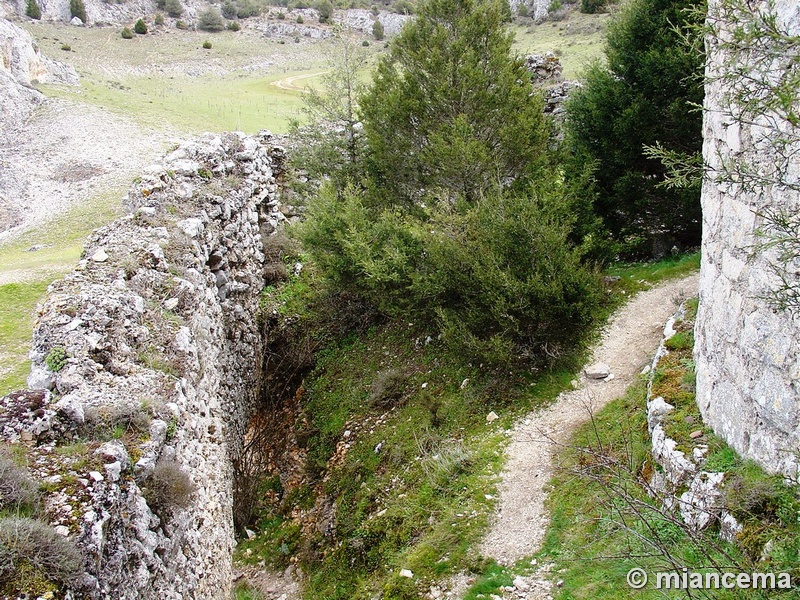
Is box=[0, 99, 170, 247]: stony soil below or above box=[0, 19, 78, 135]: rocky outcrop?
below

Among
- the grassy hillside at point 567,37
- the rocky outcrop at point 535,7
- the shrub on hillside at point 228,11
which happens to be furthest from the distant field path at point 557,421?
the shrub on hillside at point 228,11

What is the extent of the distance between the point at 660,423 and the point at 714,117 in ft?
12.4

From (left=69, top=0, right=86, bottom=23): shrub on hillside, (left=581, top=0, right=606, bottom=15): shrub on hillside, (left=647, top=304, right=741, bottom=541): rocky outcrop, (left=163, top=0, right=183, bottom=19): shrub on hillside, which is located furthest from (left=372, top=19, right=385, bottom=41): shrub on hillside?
(left=647, top=304, right=741, bottom=541): rocky outcrop

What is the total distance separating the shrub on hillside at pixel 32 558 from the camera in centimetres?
407

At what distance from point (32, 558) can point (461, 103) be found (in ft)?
37.4

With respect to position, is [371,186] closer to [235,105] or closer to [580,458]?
[580,458]

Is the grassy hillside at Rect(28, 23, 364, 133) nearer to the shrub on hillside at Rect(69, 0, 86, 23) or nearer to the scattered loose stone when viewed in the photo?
the shrub on hillside at Rect(69, 0, 86, 23)

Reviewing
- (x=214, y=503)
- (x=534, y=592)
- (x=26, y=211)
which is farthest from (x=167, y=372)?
(x=26, y=211)

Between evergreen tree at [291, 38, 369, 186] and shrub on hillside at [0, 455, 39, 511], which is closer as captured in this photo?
shrub on hillside at [0, 455, 39, 511]

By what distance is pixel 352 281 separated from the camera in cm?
Result: 1351

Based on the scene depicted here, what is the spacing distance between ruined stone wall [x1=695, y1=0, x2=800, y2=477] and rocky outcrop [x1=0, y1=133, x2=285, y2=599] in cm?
592

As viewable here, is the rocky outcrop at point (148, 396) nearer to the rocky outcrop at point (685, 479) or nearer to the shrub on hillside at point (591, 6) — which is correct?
the rocky outcrop at point (685, 479)

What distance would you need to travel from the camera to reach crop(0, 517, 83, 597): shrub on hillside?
407cm

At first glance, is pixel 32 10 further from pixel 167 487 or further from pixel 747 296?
pixel 747 296
